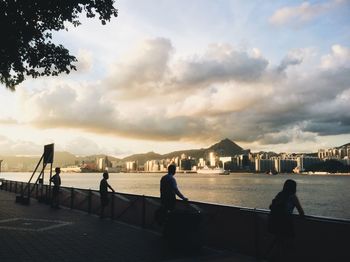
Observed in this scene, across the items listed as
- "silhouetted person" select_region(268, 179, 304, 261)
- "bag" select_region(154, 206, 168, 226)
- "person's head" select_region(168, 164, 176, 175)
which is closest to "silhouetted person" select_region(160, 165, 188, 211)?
"person's head" select_region(168, 164, 176, 175)

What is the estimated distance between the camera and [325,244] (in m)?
6.89

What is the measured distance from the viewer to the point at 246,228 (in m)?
8.53

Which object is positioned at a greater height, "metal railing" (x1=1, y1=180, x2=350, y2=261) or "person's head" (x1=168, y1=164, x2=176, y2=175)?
"person's head" (x1=168, y1=164, x2=176, y2=175)

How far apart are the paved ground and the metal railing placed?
34 centimetres

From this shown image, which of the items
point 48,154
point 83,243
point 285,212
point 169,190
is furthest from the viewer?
point 48,154

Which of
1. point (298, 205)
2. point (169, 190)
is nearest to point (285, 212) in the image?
point (298, 205)

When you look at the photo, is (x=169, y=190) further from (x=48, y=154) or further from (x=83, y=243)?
(x=48, y=154)

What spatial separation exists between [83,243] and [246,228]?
13.5 feet

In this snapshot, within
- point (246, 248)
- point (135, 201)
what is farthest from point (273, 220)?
point (135, 201)

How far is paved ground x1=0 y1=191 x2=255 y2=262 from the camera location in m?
8.10

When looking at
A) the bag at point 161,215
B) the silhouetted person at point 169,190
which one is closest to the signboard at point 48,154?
the bag at point 161,215

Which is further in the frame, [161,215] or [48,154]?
[48,154]

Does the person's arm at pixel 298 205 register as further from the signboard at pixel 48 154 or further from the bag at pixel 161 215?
the signboard at pixel 48 154

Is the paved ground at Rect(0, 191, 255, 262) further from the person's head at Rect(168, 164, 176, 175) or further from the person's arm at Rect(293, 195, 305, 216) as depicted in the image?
the person's arm at Rect(293, 195, 305, 216)
